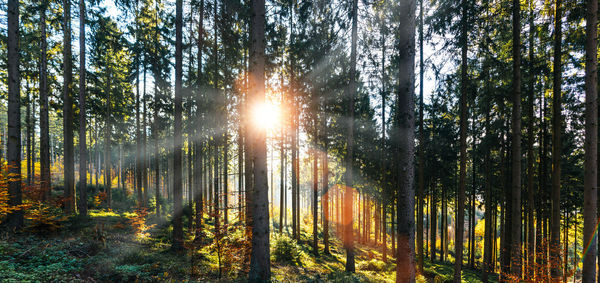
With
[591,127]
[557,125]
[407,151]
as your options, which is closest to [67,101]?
[407,151]

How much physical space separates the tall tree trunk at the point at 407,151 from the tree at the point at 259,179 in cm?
355

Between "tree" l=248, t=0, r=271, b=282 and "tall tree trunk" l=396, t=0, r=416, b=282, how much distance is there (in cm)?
355

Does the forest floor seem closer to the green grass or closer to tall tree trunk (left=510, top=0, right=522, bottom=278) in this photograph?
the green grass

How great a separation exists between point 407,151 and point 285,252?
10395mm

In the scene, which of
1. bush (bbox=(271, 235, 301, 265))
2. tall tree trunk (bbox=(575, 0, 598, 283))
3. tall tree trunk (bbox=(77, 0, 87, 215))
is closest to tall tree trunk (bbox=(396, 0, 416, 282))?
tall tree trunk (bbox=(575, 0, 598, 283))

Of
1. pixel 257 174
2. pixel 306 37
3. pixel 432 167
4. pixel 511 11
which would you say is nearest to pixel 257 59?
pixel 257 174

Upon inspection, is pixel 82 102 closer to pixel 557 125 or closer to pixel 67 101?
pixel 67 101

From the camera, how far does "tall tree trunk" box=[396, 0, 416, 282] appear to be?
16.9ft

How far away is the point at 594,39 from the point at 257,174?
1018 cm

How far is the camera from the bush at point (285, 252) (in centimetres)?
1248

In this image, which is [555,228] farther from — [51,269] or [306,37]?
[51,269]

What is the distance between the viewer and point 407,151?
→ 17.1 feet

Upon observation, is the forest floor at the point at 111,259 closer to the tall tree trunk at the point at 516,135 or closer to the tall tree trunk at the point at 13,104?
the tall tree trunk at the point at 13,104

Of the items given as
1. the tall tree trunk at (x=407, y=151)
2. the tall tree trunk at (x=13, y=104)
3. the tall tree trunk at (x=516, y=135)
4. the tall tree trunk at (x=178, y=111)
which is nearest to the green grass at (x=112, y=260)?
the tall tree trunk at (x=13, y=104)
